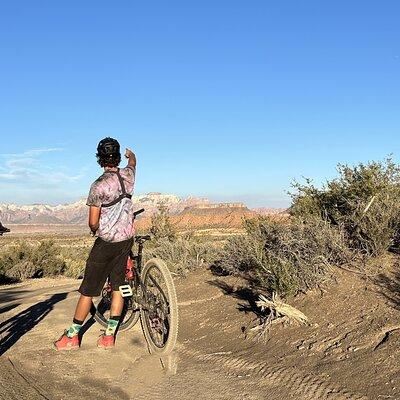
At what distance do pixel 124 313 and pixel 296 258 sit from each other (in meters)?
2.42

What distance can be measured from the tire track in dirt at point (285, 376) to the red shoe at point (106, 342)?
89 centimetres

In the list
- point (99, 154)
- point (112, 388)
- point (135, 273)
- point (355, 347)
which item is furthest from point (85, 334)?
point (355, 347)

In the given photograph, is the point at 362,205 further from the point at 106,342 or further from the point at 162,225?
the point at 162,225

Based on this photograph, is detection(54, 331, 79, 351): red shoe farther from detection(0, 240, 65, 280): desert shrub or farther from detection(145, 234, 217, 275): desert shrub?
detection(0, 240, 65, 280): desert shrub

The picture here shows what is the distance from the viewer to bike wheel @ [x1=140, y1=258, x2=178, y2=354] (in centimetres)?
457

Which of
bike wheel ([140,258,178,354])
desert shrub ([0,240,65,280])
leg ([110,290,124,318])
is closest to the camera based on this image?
bike wheel ([140,258,178,354])

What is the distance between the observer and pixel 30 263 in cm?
1709

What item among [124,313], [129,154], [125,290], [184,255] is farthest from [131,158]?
[184,255]

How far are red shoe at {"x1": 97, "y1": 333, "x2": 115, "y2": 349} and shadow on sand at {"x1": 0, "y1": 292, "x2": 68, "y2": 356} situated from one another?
3.45 ft

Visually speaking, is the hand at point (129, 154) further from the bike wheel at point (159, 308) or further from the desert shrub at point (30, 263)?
the desert shrub at point (30, 263)

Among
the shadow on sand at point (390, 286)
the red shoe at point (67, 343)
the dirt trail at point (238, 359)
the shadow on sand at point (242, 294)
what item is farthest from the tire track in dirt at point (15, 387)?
the shadow on sand at point (390, 286)

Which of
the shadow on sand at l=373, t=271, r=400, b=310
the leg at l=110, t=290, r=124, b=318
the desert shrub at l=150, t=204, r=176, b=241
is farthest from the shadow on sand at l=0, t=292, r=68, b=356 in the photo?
the desert shrub at l=150, t=204, r=176, b=241

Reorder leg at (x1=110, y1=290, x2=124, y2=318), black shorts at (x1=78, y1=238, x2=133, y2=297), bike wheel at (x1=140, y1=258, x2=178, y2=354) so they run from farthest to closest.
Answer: leg at (x1=110, y1=290, x2=124, y2=318), black shorts at (x1=78, y1=238, x2=133, y2=297), bike wheel at (x1=140, y1=258, x2=178, y2=354)

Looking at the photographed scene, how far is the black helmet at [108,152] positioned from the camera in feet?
16.1
